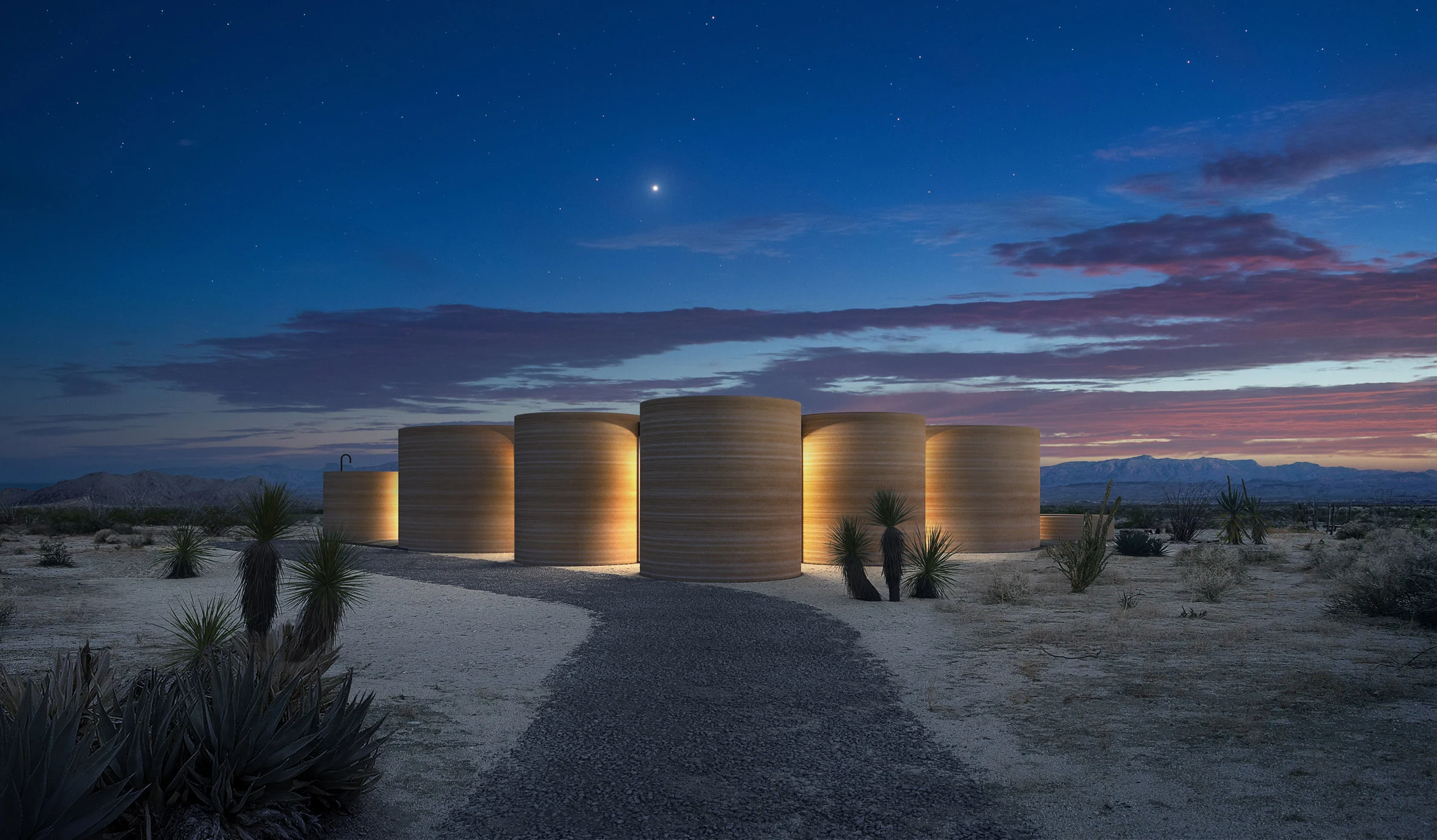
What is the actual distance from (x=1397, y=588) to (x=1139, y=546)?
1211 centimetres

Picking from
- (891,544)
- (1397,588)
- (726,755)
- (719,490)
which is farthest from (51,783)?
(719,490)

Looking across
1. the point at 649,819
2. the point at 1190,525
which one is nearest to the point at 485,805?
the point at 649,819

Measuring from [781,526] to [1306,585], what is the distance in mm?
9643

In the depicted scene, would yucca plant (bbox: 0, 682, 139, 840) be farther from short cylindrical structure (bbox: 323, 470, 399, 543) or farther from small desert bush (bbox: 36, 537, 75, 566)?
short cylindrical structure (bbox: 323, 470, 399, 543)

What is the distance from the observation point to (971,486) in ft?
80.5

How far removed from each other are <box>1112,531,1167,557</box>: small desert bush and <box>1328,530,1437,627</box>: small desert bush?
9301mm

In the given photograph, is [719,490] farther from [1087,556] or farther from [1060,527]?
[1060,527]

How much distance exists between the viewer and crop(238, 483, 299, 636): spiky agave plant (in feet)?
30.7

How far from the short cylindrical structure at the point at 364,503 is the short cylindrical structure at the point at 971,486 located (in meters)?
18.0

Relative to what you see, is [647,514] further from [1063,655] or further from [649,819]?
[649,819]

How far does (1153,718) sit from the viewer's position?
22.6 ft

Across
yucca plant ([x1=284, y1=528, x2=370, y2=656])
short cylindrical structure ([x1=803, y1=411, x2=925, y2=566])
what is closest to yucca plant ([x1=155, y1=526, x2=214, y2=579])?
yucca plant ([x1=284, y1=528, x2=370, y2=656])

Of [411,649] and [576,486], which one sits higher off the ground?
[576,486]

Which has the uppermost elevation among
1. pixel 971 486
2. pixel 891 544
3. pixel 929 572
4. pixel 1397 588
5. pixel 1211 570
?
pixel 971 486
